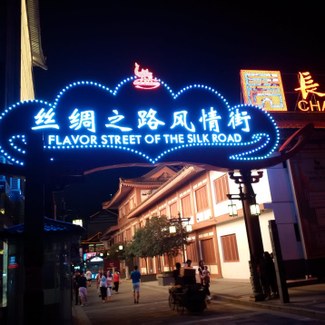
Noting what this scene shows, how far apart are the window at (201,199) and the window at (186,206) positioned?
1.73 meters

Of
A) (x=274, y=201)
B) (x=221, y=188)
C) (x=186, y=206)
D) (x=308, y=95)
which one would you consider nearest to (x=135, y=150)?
(x=274, y=201)

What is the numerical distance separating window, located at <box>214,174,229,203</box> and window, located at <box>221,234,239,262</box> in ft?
8.37

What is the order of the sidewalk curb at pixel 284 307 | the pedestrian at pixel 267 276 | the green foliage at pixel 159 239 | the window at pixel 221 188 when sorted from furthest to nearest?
1. the green foliage at pixel 159 239
2. the window at pixel 221 188
3. the pedestrian at pixel 267 276
4. the sidewalk curb at pixel 284 307

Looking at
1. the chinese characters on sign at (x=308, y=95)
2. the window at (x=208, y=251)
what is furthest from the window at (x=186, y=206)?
the chinese characters on sign at (x=308, y=95)

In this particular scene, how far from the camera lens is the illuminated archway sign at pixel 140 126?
440 inches

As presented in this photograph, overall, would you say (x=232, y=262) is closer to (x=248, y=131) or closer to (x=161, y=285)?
(x=161, y=285)

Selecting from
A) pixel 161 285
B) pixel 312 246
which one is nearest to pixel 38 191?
pixel 312 246

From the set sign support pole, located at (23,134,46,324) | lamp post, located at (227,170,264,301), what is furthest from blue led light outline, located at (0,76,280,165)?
sign support pole, located at (23,134,46,324)

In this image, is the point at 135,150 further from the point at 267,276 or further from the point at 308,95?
the point at 308,95

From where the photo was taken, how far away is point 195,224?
2998 centimetres

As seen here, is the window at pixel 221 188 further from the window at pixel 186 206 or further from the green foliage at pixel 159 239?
the window at pixel 186 206

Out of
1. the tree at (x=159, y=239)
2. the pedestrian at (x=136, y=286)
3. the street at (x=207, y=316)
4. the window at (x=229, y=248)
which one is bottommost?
the street at (x=207, y=316)

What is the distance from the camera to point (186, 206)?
32.6m

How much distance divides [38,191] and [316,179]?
17631 mm
